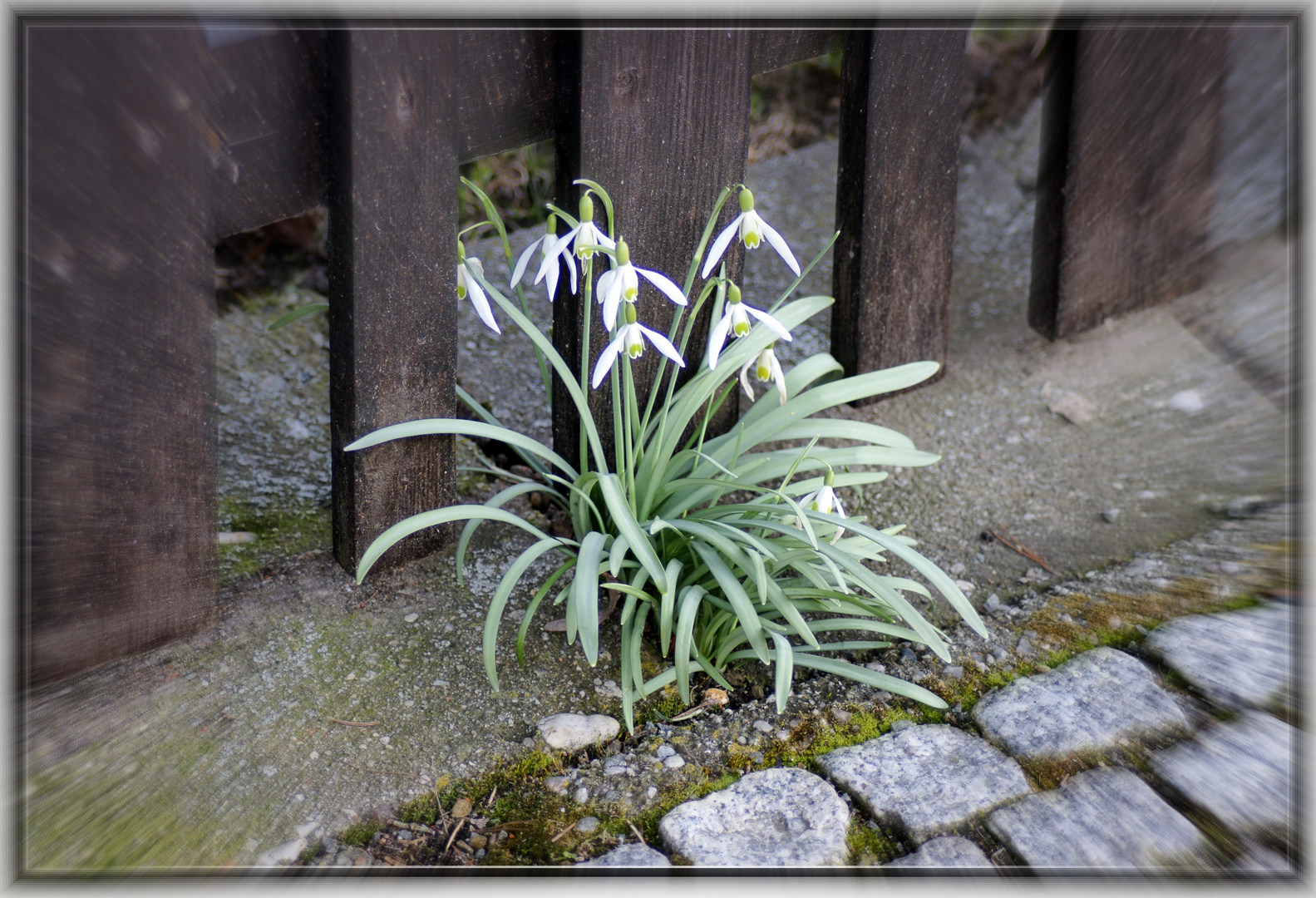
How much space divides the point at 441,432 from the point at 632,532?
0.44 metres

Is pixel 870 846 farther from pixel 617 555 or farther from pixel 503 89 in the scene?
pixel 503 89

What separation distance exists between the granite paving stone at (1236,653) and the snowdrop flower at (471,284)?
137 cm

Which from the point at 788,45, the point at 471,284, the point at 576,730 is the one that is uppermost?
the point at 788,45

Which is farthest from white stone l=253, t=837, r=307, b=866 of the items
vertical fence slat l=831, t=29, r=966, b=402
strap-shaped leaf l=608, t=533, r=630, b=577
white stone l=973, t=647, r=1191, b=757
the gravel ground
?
vertical fence slat l=831, t=29, r=966, b=402

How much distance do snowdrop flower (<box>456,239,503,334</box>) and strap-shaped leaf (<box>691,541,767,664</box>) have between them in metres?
0.57

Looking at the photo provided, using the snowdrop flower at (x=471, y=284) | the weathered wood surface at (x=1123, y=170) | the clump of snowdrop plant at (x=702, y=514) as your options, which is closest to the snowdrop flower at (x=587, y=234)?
the clump of snowdrop plant at (x=702, y=514)

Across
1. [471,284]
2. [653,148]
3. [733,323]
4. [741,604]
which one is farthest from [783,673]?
[653,148]

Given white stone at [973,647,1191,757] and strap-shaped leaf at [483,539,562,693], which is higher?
strap-shaped leaf at [483,539,562,693]

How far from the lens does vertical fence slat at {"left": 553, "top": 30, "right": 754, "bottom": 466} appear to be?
1688 millimetres

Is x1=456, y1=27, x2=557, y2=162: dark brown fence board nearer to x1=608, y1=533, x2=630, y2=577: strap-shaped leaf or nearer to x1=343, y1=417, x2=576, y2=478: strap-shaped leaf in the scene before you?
x1=343, y1=417, x2=576, y2=478: strap-shaped leaf

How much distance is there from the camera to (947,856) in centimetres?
131

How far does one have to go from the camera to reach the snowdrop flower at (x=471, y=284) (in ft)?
5.42

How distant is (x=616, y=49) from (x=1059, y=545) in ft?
4.63

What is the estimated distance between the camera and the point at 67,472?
1.42m
